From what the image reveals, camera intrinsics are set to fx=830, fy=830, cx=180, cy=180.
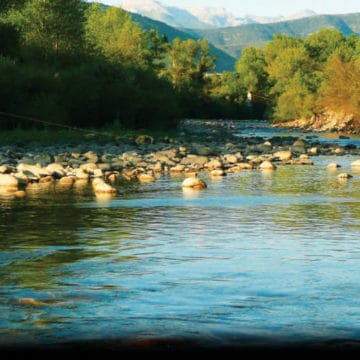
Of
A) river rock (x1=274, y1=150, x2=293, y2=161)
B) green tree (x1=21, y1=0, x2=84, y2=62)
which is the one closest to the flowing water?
river rock (x1=274, y1=150, x2=293, y2=161)

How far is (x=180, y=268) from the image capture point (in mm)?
8203

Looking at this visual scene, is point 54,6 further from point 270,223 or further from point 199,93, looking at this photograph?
point 199,93

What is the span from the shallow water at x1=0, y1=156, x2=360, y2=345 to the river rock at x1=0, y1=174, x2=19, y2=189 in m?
2.24

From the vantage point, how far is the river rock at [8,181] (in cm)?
1738

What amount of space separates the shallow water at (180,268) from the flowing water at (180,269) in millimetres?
14

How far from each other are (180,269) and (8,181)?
10.0m

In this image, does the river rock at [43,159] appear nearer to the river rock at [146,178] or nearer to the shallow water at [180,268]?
the river rock at [146,178]

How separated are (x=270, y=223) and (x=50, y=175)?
8.64 metres

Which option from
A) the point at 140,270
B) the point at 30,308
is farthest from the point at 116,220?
the point at 30,308

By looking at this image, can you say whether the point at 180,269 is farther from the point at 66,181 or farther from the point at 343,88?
the point at 343,88

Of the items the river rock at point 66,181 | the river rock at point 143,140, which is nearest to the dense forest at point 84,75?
the river rock at point 143,140

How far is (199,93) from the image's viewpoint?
4240 inches

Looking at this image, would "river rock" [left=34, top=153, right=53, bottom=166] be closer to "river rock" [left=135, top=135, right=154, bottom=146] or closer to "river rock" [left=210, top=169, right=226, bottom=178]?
"river rock" [left=210, top=169, right=226, bottom=178]

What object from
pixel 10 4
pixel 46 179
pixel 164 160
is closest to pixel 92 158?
pixel 164 160
